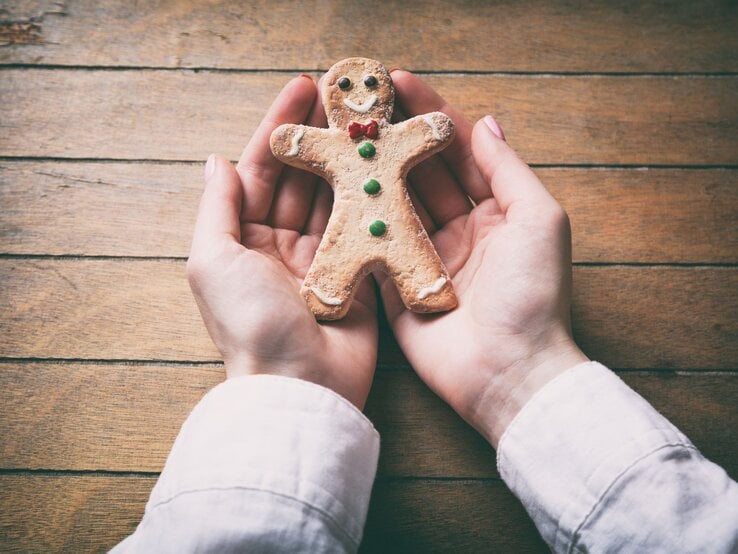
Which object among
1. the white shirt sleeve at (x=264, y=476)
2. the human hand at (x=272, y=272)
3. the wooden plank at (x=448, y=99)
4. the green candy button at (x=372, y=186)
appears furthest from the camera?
the wooden plank at (x=448, y=99)

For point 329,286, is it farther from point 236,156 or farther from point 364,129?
point 236,156

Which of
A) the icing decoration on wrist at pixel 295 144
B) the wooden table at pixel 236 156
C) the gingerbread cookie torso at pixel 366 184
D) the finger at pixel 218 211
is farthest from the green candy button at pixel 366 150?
the wooden table at pixel 236 156

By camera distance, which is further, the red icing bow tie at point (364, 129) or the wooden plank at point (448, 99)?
the wooden plank at point (448, 99)

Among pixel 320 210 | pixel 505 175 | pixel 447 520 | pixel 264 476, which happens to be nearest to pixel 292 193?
pixel 320 210

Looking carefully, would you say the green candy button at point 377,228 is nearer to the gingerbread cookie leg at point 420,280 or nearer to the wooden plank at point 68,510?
the gingerbread cookie leg at point 420,280

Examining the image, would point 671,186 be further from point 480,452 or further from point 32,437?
point 32,437

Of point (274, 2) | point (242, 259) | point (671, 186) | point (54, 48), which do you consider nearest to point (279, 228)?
point (242, 259)
